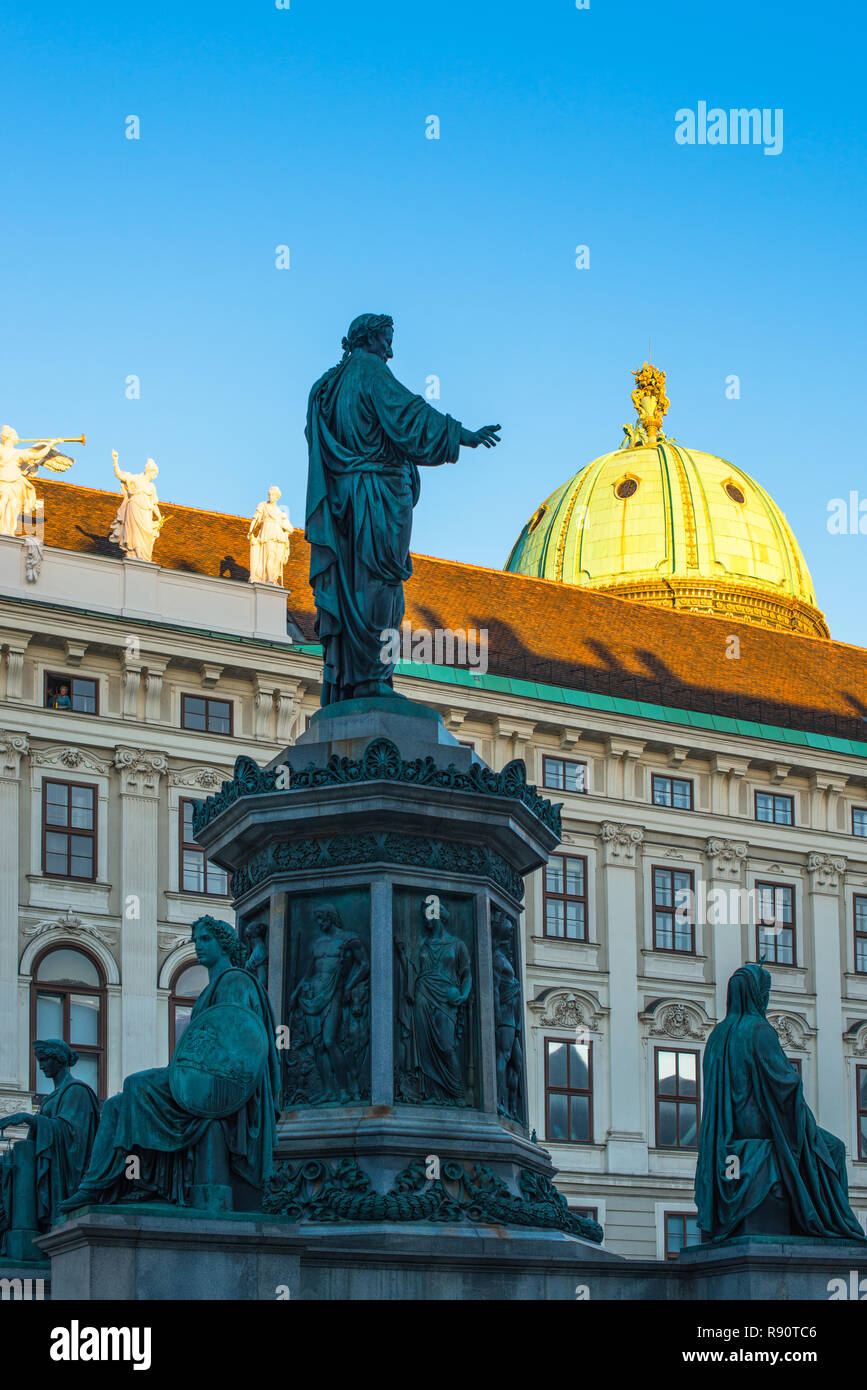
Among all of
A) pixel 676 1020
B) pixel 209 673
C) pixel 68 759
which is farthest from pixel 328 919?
pixel 676 1020

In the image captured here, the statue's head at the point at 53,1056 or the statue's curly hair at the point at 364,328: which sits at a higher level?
the statue's curly hair at the point at 364,328

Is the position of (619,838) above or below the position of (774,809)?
below

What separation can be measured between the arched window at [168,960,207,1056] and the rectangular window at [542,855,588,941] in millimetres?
8148

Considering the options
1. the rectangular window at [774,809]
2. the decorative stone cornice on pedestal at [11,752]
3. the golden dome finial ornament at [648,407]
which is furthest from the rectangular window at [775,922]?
the golden dome finial ornament at [648,407]

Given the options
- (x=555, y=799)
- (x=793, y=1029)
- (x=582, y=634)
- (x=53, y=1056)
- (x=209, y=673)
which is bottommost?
(x=53, y=1056)

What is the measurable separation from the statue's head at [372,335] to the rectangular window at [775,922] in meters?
38.2

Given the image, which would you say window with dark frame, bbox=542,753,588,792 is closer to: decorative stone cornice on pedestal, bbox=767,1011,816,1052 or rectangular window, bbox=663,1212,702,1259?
decorative stone cornice on pedestal, bbox=767,1011,816,1052

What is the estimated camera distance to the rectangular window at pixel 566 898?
50.4m

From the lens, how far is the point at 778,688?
58.6 metres

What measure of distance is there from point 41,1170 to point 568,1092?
3467cm

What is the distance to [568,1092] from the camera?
161ft

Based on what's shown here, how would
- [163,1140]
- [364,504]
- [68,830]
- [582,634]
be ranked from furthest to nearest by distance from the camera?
[582,634] → [68,830] → [364,504] → [163,1140]

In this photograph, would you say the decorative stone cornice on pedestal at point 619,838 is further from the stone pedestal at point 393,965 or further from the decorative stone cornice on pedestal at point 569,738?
the stone pedestal at point 393,965

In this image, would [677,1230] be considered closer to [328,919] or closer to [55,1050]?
[55,1050]
